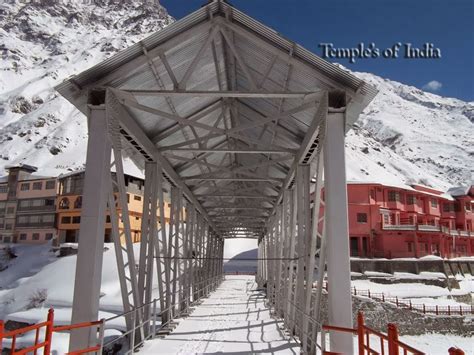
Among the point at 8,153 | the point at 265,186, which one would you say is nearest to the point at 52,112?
the point at 8,153

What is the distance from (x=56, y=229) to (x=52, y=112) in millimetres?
88078

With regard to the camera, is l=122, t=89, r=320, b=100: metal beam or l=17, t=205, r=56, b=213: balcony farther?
l=17, t=205, r=56, b=213: balcony

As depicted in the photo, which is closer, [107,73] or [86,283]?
[86,283]

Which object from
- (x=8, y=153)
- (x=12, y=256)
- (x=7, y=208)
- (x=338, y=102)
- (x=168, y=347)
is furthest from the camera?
(x=8, y=153)

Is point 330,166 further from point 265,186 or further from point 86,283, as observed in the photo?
point 265,186

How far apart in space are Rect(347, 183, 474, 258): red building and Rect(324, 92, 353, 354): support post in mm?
37451

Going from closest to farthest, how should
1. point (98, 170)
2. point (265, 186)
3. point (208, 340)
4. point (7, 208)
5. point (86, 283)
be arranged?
point (86, 283), point (98, 170), point (208, 340), point (265, 186), point (7, 208)

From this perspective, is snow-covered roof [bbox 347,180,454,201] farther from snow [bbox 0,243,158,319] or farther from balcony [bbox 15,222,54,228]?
balcony [bbox 15,222,54,228]

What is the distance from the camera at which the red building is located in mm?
43844

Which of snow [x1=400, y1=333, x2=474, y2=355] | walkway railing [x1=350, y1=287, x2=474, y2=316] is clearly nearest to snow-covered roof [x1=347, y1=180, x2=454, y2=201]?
walkway railing [x1=350, y1=287, x2=474, y2=316]

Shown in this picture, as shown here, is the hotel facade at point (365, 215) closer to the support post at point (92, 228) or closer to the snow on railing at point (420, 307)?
the snow on railing at point (420, 307)

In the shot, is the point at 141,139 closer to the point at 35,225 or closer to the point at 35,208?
the point at 35,225

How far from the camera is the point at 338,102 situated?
8.23 metres

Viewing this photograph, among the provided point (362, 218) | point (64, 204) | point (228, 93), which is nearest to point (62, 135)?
point (64, 204)
